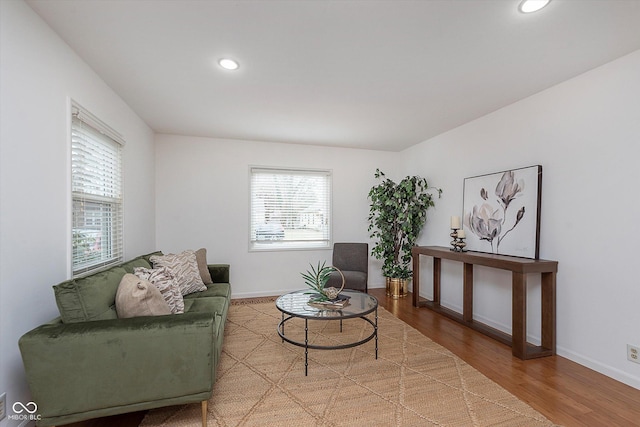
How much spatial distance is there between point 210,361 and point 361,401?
104cm

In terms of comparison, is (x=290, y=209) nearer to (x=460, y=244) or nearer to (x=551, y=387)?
(x=460, y=244)

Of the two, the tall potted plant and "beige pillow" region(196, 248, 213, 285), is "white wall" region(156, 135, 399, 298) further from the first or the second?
Result: "beige pillow" region(196, 248, 213, 285)

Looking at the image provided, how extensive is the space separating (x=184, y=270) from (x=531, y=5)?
11.4 feet

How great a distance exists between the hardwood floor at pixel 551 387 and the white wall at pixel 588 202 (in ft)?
0.68

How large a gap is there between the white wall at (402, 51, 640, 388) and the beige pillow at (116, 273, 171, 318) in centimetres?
329

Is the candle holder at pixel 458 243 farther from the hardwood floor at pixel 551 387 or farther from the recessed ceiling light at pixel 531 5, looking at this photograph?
the recessed ceiling light at pixel 531 5

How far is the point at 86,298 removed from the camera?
5.67 feet

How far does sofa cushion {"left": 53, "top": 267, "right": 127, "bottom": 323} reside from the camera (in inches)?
64.8

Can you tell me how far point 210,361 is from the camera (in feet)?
5.52

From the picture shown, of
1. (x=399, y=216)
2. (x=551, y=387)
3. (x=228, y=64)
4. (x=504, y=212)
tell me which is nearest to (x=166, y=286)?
(x=228, y=64)

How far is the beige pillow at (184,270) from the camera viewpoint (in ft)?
9.77

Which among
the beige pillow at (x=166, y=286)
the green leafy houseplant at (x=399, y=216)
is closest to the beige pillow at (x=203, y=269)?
the beige pillow at (x=166, y=286)

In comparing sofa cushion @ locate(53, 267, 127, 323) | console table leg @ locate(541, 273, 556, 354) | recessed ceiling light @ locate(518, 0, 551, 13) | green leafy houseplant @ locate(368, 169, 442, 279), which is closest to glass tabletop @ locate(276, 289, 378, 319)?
sofa cushion @ locate(53, 267, 127, 323)

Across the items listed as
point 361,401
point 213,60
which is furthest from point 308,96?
point 361,401
